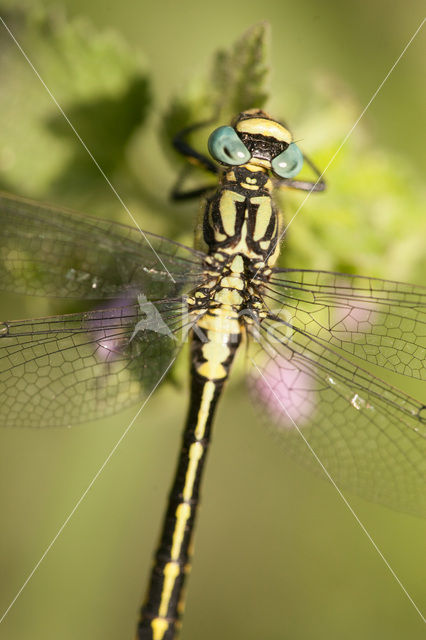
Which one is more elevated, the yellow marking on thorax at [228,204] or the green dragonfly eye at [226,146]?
the green dragonfly eye at [226,146]

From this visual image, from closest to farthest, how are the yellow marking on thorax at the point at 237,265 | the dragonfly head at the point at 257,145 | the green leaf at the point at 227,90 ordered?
the green leaf at the point at 227,90, the dragonfly head at the point at 257,145, the yellow marking on thorax at the point at 237,265

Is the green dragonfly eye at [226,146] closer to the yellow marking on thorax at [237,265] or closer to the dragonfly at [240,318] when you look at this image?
the dragonfly at [240,318]

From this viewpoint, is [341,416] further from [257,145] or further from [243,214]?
[257,145]

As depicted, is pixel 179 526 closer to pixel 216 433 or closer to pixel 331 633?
pixel 216 433

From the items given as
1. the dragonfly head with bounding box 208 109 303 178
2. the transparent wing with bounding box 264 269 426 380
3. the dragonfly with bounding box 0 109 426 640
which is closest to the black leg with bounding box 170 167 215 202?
the dragonfly with bounding box 0 109 426 640

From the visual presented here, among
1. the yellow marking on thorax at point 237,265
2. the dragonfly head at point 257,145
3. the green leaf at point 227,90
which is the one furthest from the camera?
the yellow marking on thorax at point 237,265

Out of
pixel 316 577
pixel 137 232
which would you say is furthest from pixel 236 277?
pixel 316 577

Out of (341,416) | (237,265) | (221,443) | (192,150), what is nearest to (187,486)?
(221,443)

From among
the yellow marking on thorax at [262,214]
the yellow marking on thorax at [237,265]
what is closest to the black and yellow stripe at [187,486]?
the yellow marking on thorax at [237,265]
